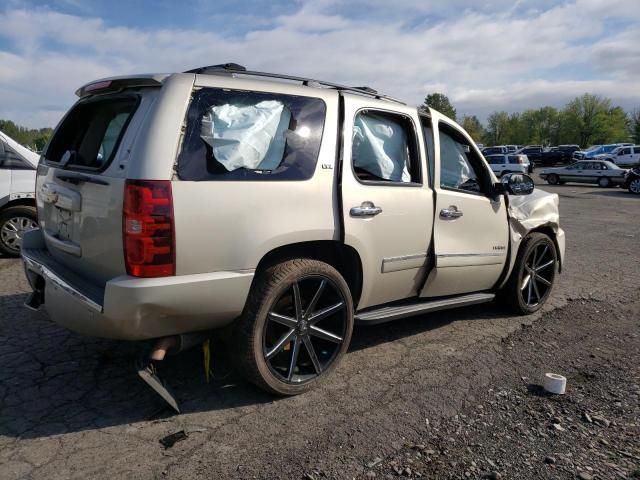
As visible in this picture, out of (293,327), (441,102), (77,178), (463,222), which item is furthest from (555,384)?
(441,102)

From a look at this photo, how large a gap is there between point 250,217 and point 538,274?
343 centimetres

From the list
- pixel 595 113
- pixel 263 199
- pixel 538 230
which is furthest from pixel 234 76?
pixel 595 113

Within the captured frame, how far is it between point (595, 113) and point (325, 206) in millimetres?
94719

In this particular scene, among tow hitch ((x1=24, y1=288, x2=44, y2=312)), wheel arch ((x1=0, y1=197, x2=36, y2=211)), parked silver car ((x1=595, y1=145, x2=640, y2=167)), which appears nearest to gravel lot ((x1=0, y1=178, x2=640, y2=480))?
tow hitch ((x1=24, y1=288, x2=44, y2=312))

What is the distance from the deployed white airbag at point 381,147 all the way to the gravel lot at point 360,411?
140 cm

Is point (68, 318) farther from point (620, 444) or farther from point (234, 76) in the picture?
point (620, 444)

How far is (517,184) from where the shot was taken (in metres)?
4.64

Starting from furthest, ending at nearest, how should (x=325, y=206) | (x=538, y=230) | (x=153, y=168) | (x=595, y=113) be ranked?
1. (x=595, y=113)
2. (x=538, y=230)
3. (x=325, y=206)
4. (x=153, y=168)

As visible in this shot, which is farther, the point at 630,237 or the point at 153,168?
the point at 630,237

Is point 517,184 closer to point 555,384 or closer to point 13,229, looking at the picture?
point 555,384

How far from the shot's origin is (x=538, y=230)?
5062mm

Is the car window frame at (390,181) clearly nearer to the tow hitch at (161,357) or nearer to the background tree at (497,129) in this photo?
the tow hitch at (161,357)

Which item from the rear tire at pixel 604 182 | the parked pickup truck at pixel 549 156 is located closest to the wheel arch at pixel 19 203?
the rear tire at pixel 604 182

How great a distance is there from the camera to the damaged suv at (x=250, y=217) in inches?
105
